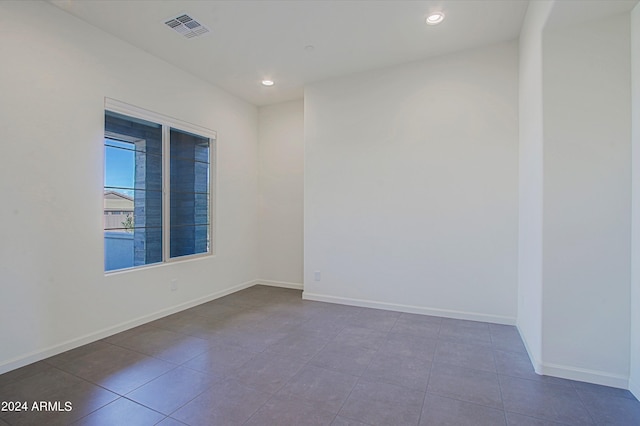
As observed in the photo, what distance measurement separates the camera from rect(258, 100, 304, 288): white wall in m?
5.05

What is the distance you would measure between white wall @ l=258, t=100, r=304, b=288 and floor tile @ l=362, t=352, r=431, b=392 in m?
2.61

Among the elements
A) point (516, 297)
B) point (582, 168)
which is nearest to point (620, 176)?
point (582, 168)

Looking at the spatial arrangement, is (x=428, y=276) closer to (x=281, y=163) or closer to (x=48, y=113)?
(x=281, y=163)

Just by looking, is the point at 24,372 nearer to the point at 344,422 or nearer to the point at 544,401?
the point at 344,422

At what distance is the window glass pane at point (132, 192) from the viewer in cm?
323

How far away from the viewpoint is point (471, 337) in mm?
3066

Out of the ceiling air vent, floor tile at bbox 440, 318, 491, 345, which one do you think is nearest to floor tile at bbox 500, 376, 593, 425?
floor tile at bbox 440, 318, 491, 345

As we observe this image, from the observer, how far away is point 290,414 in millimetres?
1902

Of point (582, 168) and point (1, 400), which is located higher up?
point (582, 168)

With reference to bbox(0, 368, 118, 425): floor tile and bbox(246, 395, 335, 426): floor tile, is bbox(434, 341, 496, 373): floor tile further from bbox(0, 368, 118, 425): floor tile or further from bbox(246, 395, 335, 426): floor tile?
bbox(0, 368, 118, 425): floor tile

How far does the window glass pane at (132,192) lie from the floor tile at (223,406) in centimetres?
194

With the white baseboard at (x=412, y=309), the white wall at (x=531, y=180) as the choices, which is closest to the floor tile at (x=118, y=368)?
the white baseboard at (x=412, y=309)

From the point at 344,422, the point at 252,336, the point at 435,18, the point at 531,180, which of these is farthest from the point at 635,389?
the point at 435,18

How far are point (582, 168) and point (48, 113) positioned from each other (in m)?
4.39
